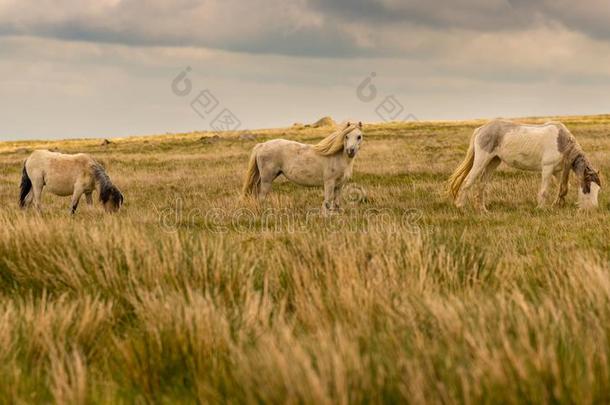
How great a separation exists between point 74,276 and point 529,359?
386cm

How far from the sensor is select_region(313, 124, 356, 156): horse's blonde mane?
41.1 ft

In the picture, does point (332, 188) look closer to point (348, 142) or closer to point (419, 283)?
point (348, 142)

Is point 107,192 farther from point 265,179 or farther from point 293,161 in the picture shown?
point 293,161

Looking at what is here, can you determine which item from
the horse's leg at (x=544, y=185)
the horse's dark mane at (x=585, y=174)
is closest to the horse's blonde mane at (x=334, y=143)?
the horse's leg at (x=544, y=185)

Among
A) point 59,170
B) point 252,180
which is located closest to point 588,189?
point 252,180

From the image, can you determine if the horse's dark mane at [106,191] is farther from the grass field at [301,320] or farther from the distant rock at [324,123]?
the distant rock at [324,123]

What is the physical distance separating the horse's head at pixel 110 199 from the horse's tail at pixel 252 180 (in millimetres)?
2440

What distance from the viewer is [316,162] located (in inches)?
512

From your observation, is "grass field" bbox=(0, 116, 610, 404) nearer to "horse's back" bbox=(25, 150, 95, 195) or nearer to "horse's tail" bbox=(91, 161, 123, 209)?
"horse's tail" bbox=(91, 161, 123, 209)

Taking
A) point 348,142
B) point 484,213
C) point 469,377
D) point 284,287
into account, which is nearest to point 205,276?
point 284,287

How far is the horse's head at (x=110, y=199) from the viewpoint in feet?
43.3

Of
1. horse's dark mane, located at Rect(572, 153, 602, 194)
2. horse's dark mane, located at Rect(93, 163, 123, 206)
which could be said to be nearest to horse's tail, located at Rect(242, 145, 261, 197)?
horse's dark mane, located at Rect(93, 163, 123, 206)

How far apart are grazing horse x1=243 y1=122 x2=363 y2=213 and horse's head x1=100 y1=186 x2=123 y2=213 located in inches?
97.1

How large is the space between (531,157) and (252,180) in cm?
548
